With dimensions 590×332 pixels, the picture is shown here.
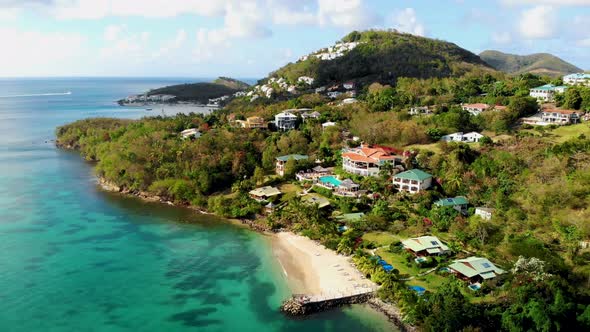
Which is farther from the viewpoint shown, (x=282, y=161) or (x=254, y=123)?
(x=254, y=123)

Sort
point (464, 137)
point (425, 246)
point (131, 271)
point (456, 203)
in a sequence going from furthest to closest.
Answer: point (464, 137)
point (456, 203)
point (131, 271)
point (425, 246)

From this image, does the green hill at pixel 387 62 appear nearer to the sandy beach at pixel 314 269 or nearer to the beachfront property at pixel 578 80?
the beachfront property at pixel 578 80

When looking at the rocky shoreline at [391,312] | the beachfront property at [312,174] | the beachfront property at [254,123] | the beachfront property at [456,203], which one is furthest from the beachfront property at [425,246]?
the beachfront property at [254,123]

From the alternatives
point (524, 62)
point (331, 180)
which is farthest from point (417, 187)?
point (524, 62)

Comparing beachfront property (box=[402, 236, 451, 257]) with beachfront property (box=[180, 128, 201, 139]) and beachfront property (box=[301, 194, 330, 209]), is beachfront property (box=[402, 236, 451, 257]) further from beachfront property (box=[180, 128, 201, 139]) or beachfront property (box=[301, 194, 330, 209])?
beachfront property (box=[180, 128, 201, 139])

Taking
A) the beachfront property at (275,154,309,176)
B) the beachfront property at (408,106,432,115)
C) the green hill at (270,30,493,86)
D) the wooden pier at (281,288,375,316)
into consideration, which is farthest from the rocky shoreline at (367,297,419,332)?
the green hill at (270,30,493,86)

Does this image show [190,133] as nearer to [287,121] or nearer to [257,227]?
[287,121]

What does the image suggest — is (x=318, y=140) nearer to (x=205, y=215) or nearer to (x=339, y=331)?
(x=205, y=215)
